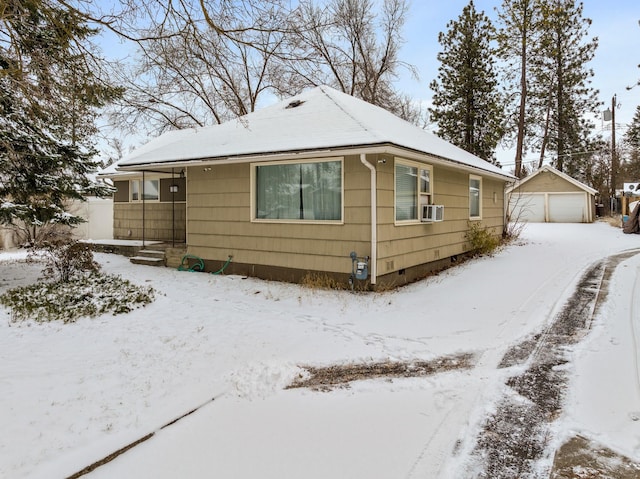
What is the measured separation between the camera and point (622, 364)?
398cm

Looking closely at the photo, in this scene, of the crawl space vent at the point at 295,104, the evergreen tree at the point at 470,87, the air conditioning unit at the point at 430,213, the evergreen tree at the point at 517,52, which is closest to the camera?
the air conditioning unit at the point at 430,213

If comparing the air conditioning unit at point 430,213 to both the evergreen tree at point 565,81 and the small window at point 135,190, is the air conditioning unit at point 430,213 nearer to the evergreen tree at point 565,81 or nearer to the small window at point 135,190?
the small window at point 135,190

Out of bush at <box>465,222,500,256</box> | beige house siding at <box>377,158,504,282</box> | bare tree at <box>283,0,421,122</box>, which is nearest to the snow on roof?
beige house siding at <box>377,158,504,282</box>

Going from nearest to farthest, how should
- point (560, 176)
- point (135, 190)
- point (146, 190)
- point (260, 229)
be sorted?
point (260, 229), point (146, 190), point (135, 190), point (560, 176)

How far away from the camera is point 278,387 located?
3674 mm

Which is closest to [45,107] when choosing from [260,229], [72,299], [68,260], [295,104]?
[72,299]

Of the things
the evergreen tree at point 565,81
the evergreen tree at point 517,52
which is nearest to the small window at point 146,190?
the evergreen tree at point 517,52

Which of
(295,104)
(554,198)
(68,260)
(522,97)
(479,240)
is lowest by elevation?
(68,260)

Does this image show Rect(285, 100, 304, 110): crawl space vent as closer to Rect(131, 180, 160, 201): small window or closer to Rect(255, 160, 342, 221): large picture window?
Rect(255, 160, 342, 221): large picture window

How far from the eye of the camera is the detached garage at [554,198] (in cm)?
2462

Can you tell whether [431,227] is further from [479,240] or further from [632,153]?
[632,153]

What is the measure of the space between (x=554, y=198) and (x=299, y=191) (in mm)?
22625

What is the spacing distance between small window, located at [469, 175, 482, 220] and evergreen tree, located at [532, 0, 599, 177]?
47.4ft

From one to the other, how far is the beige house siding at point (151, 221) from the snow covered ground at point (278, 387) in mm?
5335
